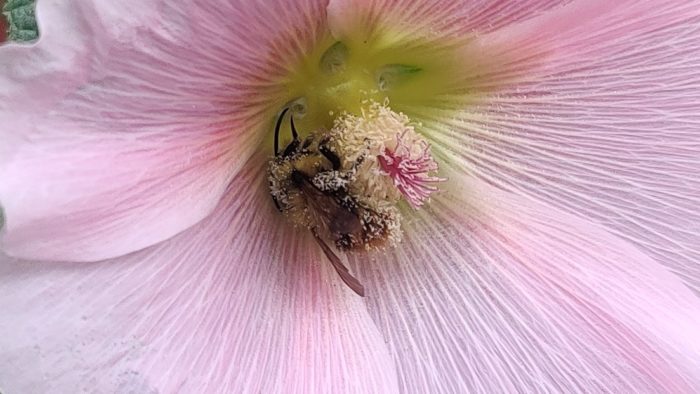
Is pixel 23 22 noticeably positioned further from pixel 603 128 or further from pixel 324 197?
pixel 603 128

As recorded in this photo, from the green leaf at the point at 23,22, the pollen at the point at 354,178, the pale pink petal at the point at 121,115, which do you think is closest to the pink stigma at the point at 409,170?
the pollen at the point at 354,178

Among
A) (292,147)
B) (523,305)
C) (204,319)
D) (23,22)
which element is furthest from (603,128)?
(23,22)

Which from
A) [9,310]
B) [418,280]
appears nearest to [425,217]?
[418,280]

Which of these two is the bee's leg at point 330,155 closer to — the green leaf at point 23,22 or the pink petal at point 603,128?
the pink petal at point 603,128

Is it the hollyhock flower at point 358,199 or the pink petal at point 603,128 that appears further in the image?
the pink petal at point 603,128

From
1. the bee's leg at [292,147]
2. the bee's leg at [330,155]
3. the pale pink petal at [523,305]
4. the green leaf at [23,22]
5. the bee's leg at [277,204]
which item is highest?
the green leaf at [23,22]

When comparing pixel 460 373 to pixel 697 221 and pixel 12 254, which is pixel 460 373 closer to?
pixel 697 221

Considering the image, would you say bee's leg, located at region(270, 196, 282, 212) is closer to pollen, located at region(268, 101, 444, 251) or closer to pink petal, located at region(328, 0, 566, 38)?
pollen, located at region(268, 101, 444, 251)
